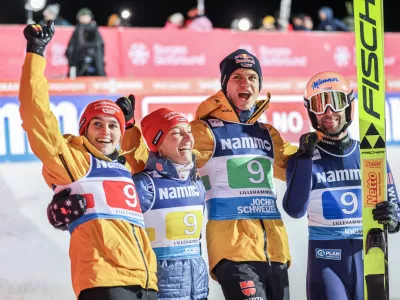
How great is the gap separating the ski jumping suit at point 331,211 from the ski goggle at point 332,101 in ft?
0.66

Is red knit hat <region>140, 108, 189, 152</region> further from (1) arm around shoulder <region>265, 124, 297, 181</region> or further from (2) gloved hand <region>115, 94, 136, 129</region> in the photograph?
(1) arm around shoulder <region>265, 124, 297, 181</region>

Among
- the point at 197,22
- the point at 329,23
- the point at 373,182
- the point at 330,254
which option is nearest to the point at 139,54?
the point at 197,22

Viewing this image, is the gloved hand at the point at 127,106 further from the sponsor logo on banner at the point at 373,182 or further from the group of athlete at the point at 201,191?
the sponsor logo on banner at the point at 373,182

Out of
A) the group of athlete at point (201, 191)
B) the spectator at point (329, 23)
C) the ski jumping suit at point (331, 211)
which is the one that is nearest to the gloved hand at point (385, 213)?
the group of athlete at point (201, 191)

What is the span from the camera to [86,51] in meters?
9.98

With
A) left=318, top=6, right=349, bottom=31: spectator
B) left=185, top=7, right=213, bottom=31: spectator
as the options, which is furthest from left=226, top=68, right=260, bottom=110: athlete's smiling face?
left=318, top=6, right=349, bottom=31: spectator

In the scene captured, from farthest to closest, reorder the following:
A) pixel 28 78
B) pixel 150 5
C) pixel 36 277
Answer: pixel 150 5 < pixel 36 277 < pixel 28 78

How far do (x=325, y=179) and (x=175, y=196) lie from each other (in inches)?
41.0


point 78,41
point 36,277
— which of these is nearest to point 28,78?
point 36,277

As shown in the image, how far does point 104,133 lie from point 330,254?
1.60 m

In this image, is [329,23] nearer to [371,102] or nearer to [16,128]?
[16,128]

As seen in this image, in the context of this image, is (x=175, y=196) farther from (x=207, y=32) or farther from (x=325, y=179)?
(x=207, y=32)

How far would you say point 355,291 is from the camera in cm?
495

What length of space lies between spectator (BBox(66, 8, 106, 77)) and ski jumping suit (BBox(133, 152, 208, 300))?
5613 millimetres
